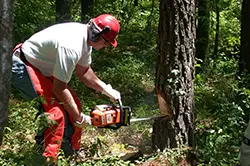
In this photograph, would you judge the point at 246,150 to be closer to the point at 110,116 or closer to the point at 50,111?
the point at 110,116

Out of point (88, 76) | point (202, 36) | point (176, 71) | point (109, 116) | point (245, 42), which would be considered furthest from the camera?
point (202, 36)

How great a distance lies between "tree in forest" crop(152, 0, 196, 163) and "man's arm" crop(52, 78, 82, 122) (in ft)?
3.11

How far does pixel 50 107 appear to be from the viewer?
3598 mm

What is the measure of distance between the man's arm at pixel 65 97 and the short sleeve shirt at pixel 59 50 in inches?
2.9

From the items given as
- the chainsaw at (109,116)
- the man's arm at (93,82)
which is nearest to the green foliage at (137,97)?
the chainsaw at (109,116)

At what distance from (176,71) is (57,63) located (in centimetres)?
123

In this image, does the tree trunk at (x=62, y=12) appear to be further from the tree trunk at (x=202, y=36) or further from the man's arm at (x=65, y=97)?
the man's arm at (x=65, y=97)

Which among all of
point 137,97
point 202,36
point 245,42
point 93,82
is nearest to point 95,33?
point 93,82

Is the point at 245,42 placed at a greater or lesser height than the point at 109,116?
greater

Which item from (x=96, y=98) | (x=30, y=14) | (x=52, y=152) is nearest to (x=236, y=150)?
(x=52, y=152)

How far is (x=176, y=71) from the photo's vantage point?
12.5 feet

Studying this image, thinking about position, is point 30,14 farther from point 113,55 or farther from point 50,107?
point 50,107

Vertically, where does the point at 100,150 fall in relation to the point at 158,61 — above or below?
below

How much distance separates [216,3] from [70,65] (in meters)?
6.67
